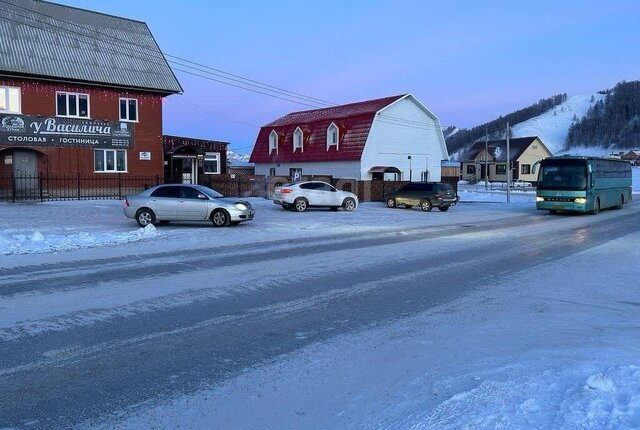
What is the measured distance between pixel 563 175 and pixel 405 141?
18.5 meters

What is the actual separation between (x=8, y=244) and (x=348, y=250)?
8491mm

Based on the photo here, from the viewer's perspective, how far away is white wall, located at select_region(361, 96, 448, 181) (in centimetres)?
4278

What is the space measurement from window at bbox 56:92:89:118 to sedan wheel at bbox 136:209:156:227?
15.3 m

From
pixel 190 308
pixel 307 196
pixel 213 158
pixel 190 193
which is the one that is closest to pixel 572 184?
pixel 307 196

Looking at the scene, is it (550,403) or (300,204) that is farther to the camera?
(300,204)

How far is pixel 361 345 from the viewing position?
607 centimetres

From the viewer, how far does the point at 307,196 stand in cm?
2761

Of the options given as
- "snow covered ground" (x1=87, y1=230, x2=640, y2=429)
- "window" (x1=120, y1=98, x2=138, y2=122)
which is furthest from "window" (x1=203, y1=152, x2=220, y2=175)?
"snow covered ground" (x1=87, y1=230, x2=640, y2=429)

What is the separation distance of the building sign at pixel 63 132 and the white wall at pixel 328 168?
1651cm

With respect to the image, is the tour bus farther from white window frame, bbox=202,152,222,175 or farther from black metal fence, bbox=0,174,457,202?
white window frame, bbox=202,152,222,175

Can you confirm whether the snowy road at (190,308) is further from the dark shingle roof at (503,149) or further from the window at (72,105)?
the dark shingle roof at (503,149)

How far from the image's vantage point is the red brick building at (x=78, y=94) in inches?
1164

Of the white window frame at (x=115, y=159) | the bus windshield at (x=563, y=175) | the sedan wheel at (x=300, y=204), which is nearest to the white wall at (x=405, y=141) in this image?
the sedan wheel at (x=300, y=204)

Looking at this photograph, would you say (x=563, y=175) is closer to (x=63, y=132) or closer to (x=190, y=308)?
(x=190, y=308)
